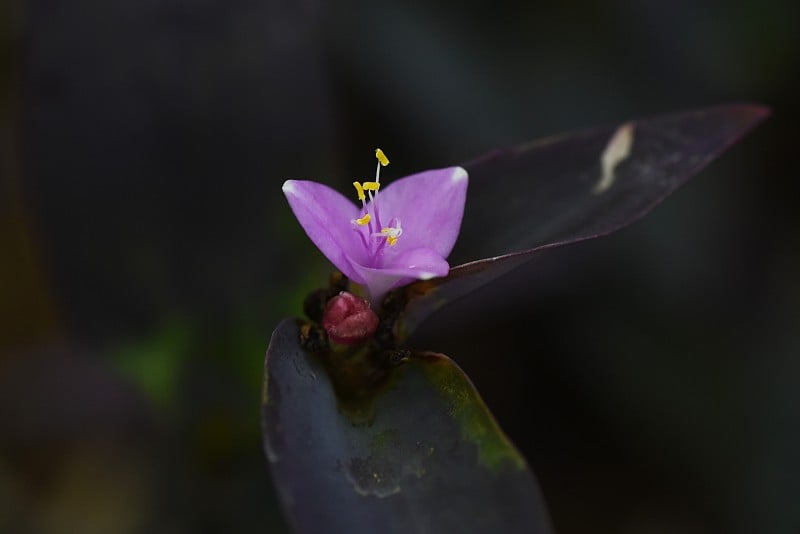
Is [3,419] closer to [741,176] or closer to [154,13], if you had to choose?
[154,13]

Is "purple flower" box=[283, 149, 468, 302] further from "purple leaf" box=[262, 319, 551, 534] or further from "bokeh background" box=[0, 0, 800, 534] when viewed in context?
"bokeh background" box=[0, 0, 800, 534]

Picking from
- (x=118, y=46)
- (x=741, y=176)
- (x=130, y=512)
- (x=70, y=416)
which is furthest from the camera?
(x=741, y=176)

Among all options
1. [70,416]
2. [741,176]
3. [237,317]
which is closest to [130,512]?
[70,416]

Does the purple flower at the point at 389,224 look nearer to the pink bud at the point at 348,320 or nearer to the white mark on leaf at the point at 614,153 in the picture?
the pink bud at the point at 348,320

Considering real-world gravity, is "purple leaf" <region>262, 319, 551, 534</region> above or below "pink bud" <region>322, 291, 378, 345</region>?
below

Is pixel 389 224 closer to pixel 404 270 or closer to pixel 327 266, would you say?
pixel 404 270

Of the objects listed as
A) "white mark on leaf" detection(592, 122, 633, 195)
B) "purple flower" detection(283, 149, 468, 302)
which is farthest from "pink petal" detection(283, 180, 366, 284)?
"white mark on leaf" detection(592, 122, 633, 195)

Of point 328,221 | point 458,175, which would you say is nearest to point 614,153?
point 458,175
